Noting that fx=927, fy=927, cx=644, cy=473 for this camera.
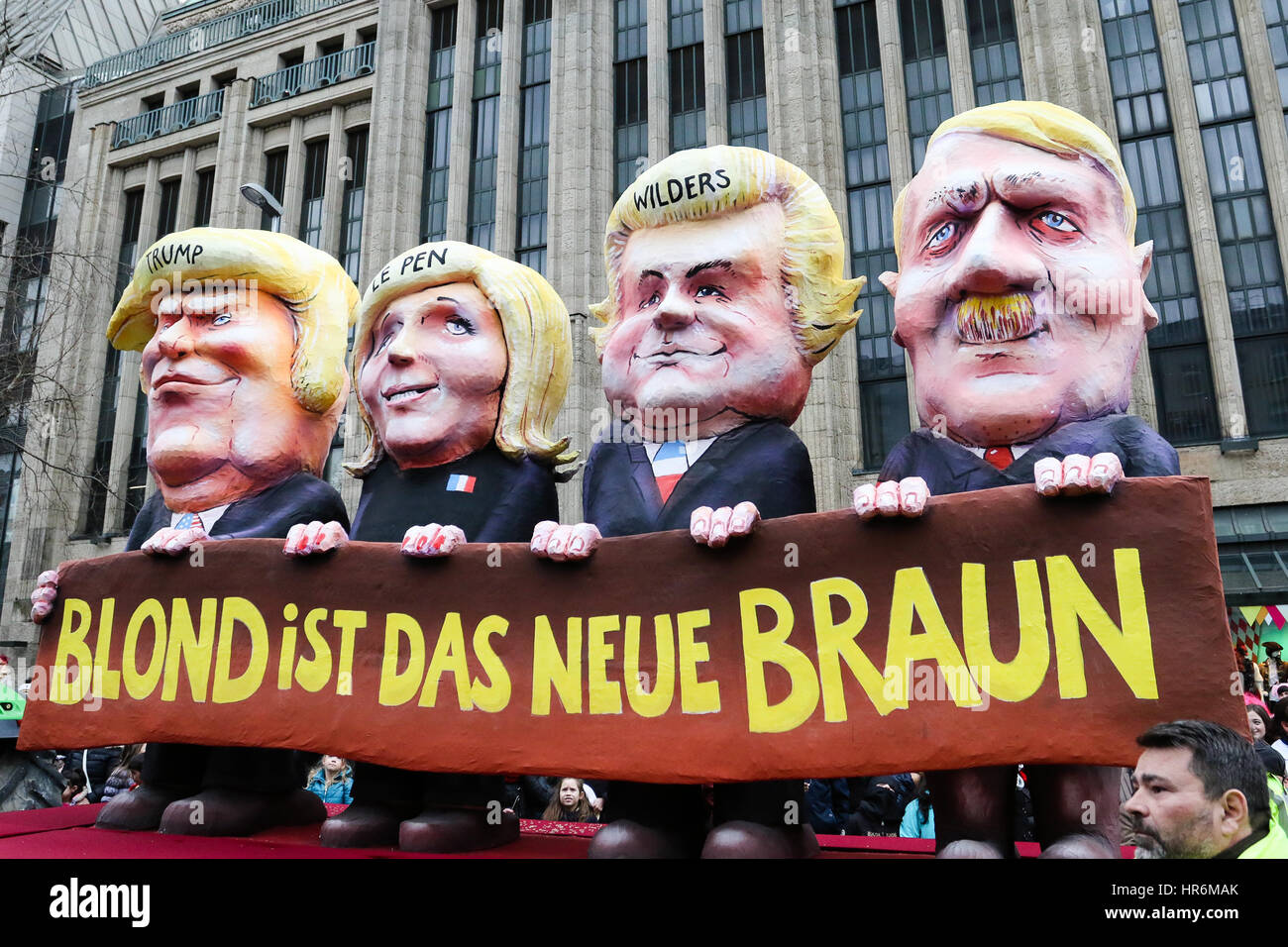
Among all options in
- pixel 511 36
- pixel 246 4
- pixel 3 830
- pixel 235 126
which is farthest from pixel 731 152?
pixel 246 4

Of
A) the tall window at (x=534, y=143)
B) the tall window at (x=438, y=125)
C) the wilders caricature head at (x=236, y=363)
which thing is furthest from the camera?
the tall window at (x=438, y=125)

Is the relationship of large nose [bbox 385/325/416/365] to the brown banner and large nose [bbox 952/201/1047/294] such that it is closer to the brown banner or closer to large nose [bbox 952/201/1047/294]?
the brown banner

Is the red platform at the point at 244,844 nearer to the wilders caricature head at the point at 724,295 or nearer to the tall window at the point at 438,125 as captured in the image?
the wilders caricature head at the point at 724,295

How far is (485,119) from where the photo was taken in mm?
20672

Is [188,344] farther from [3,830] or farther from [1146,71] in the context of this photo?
[1146,71]

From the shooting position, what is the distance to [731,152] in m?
3.39

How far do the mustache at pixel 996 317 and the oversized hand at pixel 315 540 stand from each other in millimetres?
2226

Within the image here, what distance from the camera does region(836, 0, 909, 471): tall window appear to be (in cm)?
1650

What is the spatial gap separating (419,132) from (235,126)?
20.1 ft

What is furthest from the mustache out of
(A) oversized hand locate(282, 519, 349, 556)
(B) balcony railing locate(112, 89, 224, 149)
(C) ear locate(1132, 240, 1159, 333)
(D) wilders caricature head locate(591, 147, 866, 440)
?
(B) balcony railing locate(112, 89, 224, 149)

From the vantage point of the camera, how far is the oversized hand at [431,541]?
123 inches

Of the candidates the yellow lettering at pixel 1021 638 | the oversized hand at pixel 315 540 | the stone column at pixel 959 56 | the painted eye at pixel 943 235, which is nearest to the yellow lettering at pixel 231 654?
the oversized hand at pixel 315 540

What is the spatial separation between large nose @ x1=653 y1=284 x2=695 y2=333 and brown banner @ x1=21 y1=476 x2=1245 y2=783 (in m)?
0.83

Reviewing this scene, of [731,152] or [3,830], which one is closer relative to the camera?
[731,152]
